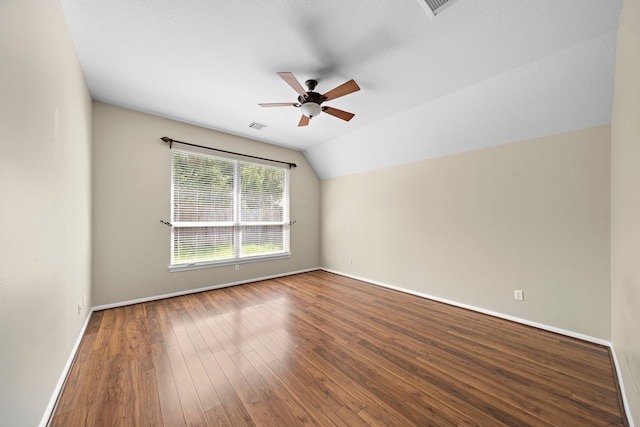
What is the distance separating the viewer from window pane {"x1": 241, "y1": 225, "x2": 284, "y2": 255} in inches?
181

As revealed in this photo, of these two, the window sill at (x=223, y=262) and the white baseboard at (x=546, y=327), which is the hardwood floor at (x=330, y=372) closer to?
the white baseboard at (x=546, y=327)

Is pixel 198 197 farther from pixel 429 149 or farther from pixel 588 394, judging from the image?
pixel 588 394

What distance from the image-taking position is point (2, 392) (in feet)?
3.27

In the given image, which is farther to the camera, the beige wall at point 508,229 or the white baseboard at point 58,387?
the beige wall at point 508,229

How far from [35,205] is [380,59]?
9.28 feet

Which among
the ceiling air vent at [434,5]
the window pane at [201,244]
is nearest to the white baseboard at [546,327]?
the ceiling air vent at [434,5]

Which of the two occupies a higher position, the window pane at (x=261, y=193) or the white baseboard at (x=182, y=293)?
the window pane at (x=261, y=193)

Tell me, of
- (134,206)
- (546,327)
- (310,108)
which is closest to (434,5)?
(310,108)

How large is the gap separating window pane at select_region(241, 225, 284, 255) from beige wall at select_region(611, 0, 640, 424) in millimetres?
4573

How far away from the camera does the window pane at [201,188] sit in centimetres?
382

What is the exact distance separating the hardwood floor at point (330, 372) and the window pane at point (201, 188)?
161 cm

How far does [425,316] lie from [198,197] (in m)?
3.91

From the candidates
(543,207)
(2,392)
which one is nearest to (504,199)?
(543,207)

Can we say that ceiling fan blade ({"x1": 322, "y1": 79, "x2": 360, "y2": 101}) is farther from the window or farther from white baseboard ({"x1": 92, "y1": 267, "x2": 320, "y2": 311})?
white baseboard ({"x1": 92, "y1": 267, "x2": 320, "y2": 311})
